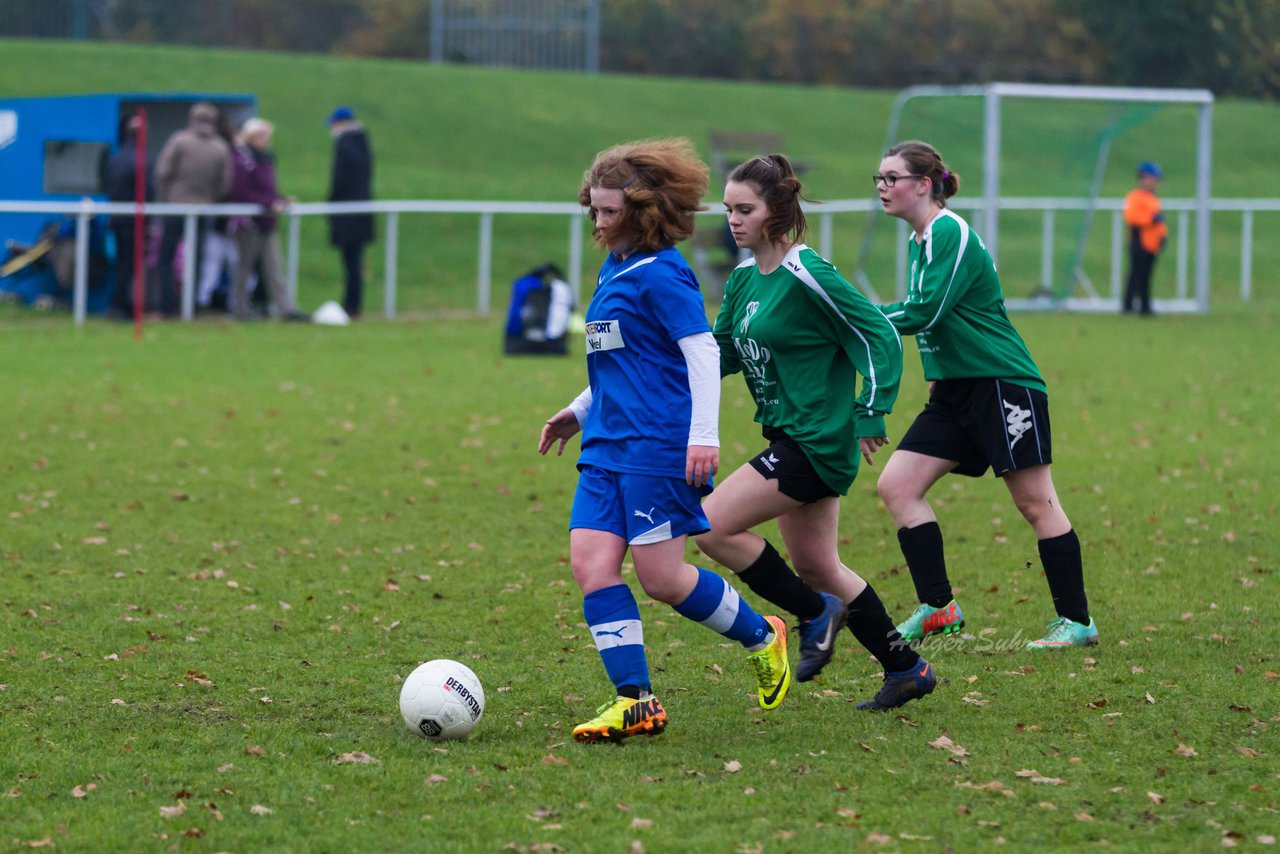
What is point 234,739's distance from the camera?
4.98 m

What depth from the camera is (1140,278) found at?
21.4 meters

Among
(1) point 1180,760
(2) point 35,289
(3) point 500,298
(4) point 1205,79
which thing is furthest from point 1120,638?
(4) point 1205,79

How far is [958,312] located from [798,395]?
104cm

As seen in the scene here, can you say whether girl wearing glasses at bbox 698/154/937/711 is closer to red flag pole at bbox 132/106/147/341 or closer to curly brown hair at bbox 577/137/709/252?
curly brown hair at bbox 577/137/709/252

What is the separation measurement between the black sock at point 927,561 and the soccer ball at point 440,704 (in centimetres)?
188

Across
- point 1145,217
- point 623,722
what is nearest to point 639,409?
point 623,722

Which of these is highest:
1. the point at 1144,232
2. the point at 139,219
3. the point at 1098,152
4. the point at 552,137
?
the point at 552,137

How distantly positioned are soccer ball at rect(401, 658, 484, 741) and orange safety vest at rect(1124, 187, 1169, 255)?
17.1 meters

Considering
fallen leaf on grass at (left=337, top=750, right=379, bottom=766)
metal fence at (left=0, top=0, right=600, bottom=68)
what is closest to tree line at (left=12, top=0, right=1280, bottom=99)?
metal fence at (left=0, top=0, right=600, bottom=68)

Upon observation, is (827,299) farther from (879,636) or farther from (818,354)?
(879,636)

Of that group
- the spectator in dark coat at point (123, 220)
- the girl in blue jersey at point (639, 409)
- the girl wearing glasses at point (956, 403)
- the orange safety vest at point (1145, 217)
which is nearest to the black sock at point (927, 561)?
the girl wearing glasses at point (956, 403)

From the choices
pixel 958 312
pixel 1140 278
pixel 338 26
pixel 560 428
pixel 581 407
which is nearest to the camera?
pixel 581 407

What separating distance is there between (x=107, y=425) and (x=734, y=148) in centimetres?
1444

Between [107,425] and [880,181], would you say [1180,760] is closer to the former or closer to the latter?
[880,181]
